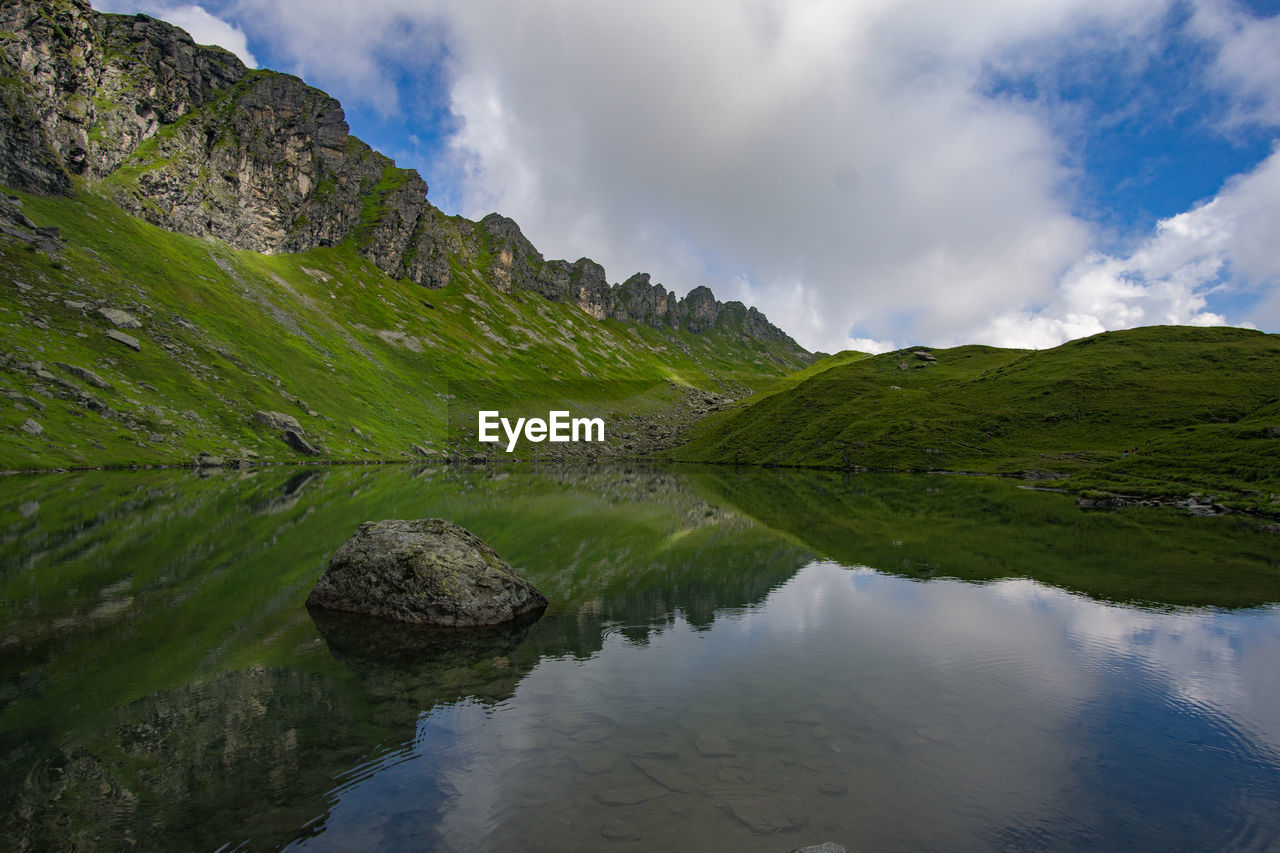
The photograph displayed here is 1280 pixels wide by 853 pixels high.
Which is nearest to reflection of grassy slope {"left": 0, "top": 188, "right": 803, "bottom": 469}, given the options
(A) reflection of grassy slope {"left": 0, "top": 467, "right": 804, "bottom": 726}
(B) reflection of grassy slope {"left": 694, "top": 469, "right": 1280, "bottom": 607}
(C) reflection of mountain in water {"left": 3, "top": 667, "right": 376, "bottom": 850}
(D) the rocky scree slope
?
(D) the rocky scree slope

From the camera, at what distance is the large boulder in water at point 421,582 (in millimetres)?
20969

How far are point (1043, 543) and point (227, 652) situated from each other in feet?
152

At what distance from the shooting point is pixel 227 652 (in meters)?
17.1

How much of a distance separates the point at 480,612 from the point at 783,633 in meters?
11.2

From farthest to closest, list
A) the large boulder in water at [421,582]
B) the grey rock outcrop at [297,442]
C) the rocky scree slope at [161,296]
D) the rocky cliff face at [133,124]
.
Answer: the rocky cliff face at [133,124], the grey rock outcrop at [297,442], the rocky scree slope at [161,296], the large boulder in water at [421,582]

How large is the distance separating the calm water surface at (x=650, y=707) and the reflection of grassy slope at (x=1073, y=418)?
54202 millimetres

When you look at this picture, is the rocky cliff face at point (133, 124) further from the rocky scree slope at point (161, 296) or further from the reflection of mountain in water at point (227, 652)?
the reflection of mountain in water at point (227, 652)

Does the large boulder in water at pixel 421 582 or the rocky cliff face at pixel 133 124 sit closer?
the large boulder in water at pixel 421 582

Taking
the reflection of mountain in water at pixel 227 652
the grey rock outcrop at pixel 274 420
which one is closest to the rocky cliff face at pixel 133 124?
the grey rock outcrop at pixel 274 420

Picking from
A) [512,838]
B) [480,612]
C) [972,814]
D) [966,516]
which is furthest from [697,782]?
[966,516]

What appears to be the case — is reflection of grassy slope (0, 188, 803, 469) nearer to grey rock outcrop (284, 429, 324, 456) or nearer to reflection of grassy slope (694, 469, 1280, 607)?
grey rock outcrop (284, 429, 324, 456)

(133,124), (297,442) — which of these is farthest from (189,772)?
(133,124)

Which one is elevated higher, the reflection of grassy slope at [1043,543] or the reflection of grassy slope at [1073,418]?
the reflection of grassy slope at [1073,418]

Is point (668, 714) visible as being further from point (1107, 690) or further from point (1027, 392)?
point (1027, 392)
